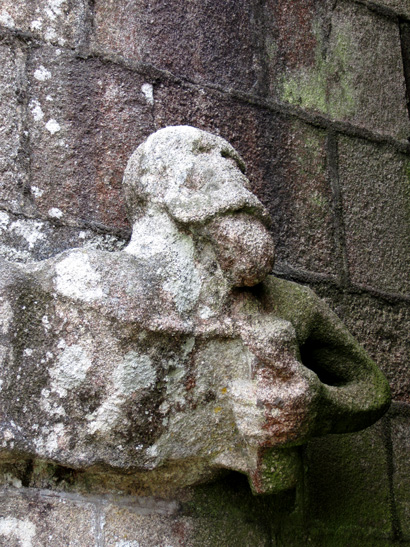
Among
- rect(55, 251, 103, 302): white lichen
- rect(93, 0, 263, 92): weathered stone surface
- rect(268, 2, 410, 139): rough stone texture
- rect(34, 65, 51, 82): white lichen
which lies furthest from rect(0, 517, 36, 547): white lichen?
rect(268, 2, 410, 139): rough stone texture

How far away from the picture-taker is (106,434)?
1332 mm

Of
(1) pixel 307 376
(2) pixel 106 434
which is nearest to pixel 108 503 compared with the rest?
(2) pixel 106 434

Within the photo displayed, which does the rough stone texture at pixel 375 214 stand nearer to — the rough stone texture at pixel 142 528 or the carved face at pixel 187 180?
the carved face at pixel 187 180

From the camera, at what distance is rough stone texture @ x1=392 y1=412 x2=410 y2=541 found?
1851 mm

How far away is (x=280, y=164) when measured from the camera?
77.9 inches

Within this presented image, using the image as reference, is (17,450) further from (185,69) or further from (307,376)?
(185,69)

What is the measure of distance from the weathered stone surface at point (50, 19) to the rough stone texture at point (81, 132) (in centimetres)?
4

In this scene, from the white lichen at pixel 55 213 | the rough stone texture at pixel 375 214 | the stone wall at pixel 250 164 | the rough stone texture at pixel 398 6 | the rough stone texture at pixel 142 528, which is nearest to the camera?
the rough stone texture at pixel 142 528

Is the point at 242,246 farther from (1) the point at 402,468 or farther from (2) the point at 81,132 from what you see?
(1) the point at 402,468

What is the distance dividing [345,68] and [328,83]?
0.09 meters

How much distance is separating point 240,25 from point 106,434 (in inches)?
46.1

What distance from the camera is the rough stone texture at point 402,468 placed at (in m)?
1.85

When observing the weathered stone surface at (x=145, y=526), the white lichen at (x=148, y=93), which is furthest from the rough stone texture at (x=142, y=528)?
the white lichen at (x=148, y=93)

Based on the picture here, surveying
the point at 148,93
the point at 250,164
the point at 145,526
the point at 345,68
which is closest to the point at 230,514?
the point at 145,526
